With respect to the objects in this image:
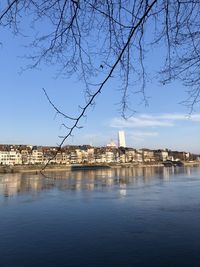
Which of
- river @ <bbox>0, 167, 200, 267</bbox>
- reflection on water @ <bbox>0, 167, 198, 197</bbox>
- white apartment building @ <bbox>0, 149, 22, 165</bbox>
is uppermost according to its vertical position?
white apartment building @ <bbox>0, 149, 22, 165</bbox>

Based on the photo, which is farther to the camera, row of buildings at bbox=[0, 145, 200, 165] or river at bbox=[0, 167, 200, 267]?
row of buildings at bbox=[0, 145, 200, 165]

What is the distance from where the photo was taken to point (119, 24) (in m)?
1.78

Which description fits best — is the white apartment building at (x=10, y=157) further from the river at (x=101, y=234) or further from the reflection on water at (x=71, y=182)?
the river at (x=101, y=234)

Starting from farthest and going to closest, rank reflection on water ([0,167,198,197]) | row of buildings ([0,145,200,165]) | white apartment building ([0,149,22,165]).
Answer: row of buildings ([0,145,200,165]) < white apartment building ([0,149,22,165]) < reflection on water ([0,167,198,197])

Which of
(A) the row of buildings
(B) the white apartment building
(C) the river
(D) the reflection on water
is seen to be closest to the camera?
(C) the river

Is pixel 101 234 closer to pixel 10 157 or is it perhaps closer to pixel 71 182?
pixel 71 182

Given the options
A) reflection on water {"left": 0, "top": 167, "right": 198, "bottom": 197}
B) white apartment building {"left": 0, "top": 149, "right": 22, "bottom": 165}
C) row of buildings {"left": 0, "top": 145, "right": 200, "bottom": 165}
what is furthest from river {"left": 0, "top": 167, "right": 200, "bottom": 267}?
white apartment building {"left": 0, "top": 149, "right": 22, "bottom": 165}

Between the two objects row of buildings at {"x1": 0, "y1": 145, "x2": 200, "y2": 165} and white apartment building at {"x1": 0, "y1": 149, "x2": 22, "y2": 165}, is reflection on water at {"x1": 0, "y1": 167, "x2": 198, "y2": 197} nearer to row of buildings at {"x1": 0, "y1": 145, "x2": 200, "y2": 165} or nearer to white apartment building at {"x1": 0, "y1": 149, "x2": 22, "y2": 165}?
row of buildings at {"x1": 0, "y1": 145, "x2": 200, "y2": 165}

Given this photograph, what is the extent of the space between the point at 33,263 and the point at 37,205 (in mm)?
12826

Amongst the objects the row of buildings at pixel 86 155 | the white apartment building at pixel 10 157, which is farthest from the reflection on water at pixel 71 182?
the white apartment building at pixel 10 157

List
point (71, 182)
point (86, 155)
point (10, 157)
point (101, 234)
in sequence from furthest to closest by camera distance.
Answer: point (86, 155)
point (10, 157)
point (71, 182)
point (101, 234)

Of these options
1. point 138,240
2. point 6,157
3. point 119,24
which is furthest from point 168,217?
point 6,157

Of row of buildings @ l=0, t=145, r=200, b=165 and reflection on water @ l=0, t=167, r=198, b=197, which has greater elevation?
row of buildings @ l=0, t=145, r=200, b=165

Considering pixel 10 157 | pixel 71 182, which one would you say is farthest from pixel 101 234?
pixel 10 157
